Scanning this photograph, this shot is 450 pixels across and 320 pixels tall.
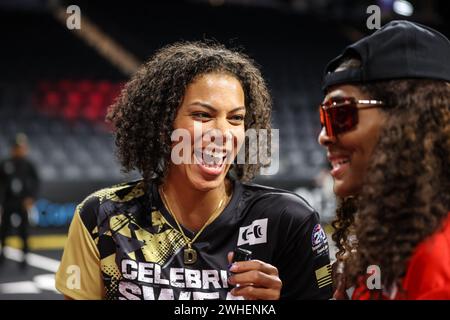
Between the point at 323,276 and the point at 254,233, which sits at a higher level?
the point at 254,233

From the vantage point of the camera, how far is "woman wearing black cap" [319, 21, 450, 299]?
1.42 m

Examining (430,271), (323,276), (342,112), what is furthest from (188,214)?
(430,271)

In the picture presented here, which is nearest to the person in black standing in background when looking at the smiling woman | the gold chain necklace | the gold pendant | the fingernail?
the smiling woman

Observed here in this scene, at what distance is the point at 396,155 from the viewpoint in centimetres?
152

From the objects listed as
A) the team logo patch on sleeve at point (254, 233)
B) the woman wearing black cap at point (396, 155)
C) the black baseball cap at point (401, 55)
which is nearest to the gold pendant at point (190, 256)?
the team logo patch on sleeve at point (254, 233)

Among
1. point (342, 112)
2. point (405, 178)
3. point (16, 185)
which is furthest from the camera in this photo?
point (16, 185)

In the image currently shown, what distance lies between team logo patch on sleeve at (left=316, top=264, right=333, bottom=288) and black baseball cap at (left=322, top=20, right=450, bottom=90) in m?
1.01

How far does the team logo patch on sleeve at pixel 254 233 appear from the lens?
2.42 metres

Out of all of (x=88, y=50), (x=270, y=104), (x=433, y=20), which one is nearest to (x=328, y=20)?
(x=433, y=20)

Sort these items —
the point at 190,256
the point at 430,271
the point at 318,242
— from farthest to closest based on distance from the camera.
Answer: the point at 318,242
the point at 190,256
the point at 430,271

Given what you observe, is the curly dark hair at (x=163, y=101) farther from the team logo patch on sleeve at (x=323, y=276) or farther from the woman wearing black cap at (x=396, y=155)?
the woman wearing black cap at (x=396, y=155)

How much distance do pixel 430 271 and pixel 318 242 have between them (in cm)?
116

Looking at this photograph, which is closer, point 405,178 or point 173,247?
point 405,178

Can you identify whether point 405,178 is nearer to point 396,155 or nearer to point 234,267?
point 396,155
